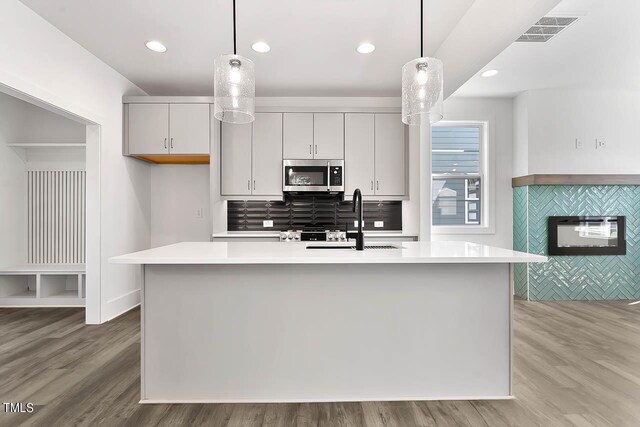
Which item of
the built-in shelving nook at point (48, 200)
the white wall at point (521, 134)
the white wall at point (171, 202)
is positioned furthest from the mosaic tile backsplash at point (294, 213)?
the white wall at point (521, 134)

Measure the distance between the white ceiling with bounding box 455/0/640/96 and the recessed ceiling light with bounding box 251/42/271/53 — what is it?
2.29 m

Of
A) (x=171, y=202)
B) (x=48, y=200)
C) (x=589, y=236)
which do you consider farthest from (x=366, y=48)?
(x=48, y=200)

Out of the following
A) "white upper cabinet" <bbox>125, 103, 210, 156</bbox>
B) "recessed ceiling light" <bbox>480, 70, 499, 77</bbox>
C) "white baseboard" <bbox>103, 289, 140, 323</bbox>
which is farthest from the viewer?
"white upper cabinet" <bbox>125, 103, 210, 156</bbox>

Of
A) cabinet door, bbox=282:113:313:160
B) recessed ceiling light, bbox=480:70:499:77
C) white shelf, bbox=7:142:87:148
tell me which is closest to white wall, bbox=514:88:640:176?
recessed ceiling light, bbox=480:70:499:77

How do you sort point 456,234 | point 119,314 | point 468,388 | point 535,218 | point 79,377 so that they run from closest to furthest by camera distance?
1. point 468,388
2. point 79,377
3. point 119,314
4. point 535,218
5. point 456,234

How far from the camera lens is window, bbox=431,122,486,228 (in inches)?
195

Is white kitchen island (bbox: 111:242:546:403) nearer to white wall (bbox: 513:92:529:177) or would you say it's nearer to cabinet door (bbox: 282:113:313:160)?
cabinet door (bbox: 282:113:313:160)

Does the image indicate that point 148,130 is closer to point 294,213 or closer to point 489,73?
point 294,213

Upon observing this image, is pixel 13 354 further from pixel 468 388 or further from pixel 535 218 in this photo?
pixel 535 218

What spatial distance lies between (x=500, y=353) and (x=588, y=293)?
338cm

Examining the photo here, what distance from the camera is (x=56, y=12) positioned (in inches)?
107

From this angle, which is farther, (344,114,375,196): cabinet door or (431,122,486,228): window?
(431,122,486,228): window

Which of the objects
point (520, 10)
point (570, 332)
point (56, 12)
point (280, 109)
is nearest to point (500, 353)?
point (570, 332)

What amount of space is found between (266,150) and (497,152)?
309cm
